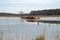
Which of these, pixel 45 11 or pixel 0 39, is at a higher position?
pixel 0 39

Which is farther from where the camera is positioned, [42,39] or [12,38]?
[12,38]

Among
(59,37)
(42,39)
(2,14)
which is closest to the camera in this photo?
(42,39)

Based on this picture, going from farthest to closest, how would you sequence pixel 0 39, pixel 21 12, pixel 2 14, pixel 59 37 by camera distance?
pixel 21 12 → pixel 2 14 → pixel 59 37 → pixel 0 39

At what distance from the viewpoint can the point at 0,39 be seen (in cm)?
363

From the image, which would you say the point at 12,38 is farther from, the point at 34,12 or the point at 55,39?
the point at 34,12

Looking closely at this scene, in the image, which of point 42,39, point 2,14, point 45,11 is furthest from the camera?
point 45,11

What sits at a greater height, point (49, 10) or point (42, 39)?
point (42, 39)

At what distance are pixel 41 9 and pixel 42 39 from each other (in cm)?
378

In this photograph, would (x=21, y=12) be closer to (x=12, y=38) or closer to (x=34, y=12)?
(x=34, y=12)

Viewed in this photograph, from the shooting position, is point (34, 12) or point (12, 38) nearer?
point (12, 38)

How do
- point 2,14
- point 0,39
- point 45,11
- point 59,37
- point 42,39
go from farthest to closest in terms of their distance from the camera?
point 45,11
point 2,14
point 59,37
point 0,39
point 42,39

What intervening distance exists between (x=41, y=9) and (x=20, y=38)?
324cm

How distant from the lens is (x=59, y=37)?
3.93m

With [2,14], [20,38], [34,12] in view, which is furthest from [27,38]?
[34,12]
